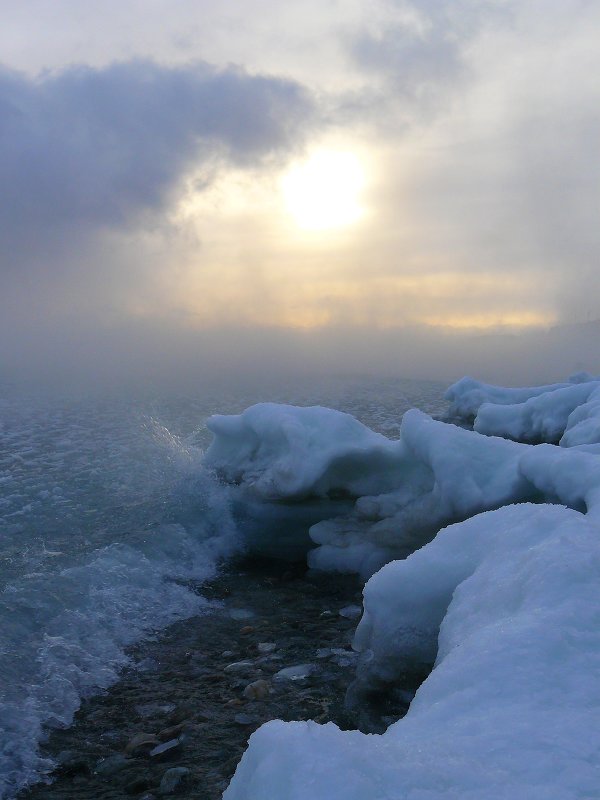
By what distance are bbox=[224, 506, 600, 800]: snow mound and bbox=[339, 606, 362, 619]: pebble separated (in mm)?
2940

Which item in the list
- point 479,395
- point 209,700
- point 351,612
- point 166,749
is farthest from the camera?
point 479,395

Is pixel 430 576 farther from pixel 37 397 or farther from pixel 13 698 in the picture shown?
pixel 37 397

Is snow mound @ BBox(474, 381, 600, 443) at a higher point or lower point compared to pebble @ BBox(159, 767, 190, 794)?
higher

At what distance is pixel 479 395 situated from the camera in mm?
27406

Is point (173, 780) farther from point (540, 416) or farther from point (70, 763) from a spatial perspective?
point (540, 416)

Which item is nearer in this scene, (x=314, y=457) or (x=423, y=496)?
(x=423, y=496)

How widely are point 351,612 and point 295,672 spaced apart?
5.60 ft

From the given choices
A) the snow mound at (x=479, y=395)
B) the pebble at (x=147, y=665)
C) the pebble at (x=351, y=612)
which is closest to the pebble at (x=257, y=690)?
the pebble at (x=147, y=665)

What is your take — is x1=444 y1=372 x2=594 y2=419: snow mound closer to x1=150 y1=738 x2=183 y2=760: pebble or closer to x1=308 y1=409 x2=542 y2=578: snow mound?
x1=308 y1=409 x2=542 y2=578: snow mound

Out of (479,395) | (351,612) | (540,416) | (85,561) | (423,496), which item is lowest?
(351,612)

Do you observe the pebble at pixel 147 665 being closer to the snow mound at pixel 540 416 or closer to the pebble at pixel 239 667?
the pebble at pixel 239 667

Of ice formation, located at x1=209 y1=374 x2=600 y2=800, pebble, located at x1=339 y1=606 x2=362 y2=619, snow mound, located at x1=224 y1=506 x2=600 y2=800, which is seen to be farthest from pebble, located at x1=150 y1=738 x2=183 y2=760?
pebble, located at x1=339 y1=606 x2=362 y2=619

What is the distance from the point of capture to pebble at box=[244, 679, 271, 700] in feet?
18.6

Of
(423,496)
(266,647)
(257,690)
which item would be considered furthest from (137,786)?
(423,496)
